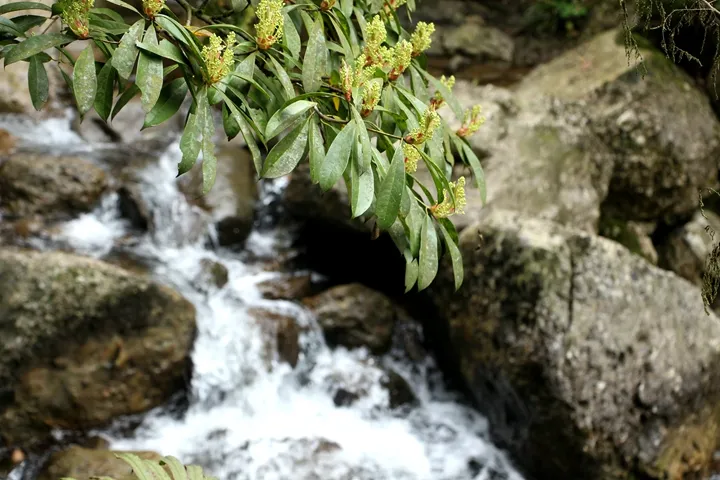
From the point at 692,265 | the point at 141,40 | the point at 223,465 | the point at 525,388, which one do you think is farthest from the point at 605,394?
the point at 141,40

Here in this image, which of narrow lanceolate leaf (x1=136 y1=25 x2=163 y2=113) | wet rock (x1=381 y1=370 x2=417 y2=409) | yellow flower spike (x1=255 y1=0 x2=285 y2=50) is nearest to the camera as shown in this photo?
narrow lanceolate leaf (x1=136 y1=25 x2=163 y2=113)

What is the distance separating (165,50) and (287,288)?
4139 millimetres

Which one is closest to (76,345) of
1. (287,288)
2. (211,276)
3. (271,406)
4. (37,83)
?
(271,406)

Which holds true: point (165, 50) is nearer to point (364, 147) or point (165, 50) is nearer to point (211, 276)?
point (364, 147)

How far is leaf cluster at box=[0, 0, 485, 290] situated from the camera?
131 centimetres

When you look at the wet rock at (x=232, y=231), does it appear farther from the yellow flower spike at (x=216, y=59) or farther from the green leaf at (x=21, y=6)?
the yellow flower spike at (x=216, y=59)

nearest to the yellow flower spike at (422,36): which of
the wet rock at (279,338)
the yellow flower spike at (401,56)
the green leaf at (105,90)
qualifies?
the yellow flower spike at (401,56)

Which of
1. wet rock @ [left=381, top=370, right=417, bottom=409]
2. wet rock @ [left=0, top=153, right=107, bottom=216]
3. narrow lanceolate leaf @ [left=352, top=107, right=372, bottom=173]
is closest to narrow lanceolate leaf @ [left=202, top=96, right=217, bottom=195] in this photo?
narrow lanceolate leaf @ [left=352, top=107, right=372, bottom=173]

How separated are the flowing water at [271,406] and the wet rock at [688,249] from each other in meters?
2.53

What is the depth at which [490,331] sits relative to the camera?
3.95 m

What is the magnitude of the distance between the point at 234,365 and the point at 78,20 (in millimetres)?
3606

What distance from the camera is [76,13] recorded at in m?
1.28

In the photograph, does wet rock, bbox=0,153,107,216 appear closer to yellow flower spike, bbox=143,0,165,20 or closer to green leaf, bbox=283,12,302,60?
green leaf, bbox=283,12,302,60

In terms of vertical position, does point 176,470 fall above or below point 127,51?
below
